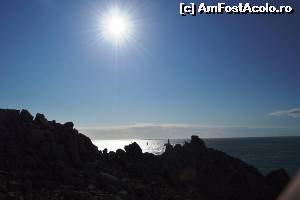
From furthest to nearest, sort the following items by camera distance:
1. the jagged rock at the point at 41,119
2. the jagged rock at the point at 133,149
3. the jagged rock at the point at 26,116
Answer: the jagged rock at the point at 133,149 → the jagged rock at the point at 41,119 → the jagged rock at the point at 26,116

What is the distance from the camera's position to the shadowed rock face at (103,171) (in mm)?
25812

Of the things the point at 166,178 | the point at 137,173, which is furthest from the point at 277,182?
the point at 137,173

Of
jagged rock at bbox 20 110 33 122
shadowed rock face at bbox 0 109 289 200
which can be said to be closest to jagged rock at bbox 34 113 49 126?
shadowed rock face at bbox 0 109 289 200

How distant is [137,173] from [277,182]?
1847 cm

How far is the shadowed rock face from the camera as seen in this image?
25.8m

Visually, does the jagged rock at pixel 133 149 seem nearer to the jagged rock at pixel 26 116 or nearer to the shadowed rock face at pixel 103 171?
the shadowed rock face at pixel 103 171

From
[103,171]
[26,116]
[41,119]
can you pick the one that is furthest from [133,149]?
[26,116]

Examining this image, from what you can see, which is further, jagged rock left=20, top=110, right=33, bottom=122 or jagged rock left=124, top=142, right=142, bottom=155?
jagged rock left=124, top=142, right=142, bottom=155

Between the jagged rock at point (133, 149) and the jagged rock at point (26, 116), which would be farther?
the jagged rock at point (133, 149)

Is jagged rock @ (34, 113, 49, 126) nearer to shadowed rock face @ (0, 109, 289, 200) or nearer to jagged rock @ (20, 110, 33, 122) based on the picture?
shadowed rock face @ (0, 109, 289, 200)

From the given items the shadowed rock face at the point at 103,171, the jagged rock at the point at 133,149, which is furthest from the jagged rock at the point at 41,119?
the jagged rock at the point at 133,149

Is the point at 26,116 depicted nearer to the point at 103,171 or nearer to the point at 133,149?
the point at 103,171

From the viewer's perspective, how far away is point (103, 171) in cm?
3125

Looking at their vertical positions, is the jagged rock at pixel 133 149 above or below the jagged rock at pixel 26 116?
below
